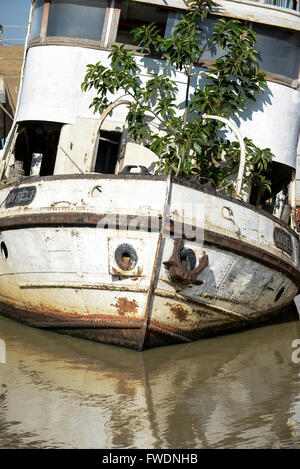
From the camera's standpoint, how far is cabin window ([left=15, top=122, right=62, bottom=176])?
996cm

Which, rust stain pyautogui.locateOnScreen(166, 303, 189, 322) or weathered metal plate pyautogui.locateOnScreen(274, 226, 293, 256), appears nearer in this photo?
rust stain pyautogui.locateOnScreen(166, 303, 189, 322)

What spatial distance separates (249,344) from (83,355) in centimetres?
204

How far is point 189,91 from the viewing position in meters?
9.36

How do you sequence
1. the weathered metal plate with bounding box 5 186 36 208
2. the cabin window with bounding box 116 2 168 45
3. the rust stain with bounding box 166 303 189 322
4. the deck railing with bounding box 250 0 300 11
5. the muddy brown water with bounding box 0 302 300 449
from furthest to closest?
the deck railing with bounding box 250 0 300 11 < the cabin window with bounding box 116 2 168 45 < the weathered metal plate with bounding box 5 186 36 208 < the rust stain with bounding box 166 303 189 322 < the muddy brown water with bounding box 0 302 300 449

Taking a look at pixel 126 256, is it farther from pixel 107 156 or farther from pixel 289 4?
pixel 289 4

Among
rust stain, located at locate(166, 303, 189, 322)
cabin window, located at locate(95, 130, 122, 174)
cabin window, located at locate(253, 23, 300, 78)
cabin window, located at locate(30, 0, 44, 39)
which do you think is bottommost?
rust stain, located at locate(166, 303, 189, 322)

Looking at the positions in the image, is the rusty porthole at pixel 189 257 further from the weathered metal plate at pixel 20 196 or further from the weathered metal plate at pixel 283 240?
the weathered metal plate at pixel 20 196

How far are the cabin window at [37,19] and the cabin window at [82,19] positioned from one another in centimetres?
40

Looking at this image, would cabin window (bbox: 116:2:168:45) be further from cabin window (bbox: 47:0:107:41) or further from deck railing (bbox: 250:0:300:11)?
deck railing (bbox: 250:0:300:11)

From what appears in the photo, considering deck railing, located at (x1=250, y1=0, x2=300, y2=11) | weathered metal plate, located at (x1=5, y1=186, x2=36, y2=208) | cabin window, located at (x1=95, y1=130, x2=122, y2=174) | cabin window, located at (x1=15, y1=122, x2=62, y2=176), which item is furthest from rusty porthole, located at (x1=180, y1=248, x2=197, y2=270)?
deck railing, located at (x1=250, y1=0, x2=300, y2=11)

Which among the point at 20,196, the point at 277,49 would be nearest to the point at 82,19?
the point at 277,49

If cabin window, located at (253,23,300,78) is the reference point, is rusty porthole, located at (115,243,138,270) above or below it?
below

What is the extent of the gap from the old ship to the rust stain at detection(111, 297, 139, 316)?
0.04 ft

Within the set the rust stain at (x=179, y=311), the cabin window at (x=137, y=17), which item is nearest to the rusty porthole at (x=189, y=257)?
the rust stain at (x=179, y=311)
